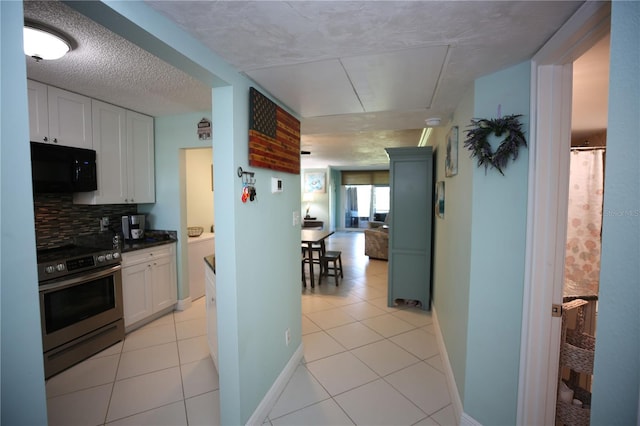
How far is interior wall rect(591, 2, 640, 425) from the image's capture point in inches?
28.5

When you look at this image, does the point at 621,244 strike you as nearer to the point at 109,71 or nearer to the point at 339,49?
the point at 339,49

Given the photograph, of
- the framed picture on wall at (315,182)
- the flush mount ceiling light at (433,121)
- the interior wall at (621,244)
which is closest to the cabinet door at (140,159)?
the flush mount ceiling light at (433,121)

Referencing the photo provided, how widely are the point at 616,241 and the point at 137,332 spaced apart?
3756mm

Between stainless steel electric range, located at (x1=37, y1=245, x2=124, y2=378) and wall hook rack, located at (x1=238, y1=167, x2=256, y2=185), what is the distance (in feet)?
5.94

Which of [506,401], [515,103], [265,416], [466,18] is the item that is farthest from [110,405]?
[515,103]

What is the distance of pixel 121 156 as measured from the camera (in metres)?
3.18

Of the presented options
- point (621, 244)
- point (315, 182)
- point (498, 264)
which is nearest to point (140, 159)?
point (498, 264)

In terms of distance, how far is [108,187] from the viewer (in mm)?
3045

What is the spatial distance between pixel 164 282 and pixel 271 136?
98.3 inches

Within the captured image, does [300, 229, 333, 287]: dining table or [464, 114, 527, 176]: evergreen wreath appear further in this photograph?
[300, 229, 333, 287]: dining table

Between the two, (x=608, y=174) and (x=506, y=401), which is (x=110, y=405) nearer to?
(x=506, y=401)

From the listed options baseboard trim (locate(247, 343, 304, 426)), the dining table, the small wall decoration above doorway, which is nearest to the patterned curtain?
baseboard trim (locate(247, 343, 304, 426))

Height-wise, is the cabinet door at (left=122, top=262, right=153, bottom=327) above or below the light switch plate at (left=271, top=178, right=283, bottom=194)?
below

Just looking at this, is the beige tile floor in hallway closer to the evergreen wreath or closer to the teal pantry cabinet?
the teal pantry cabinet
